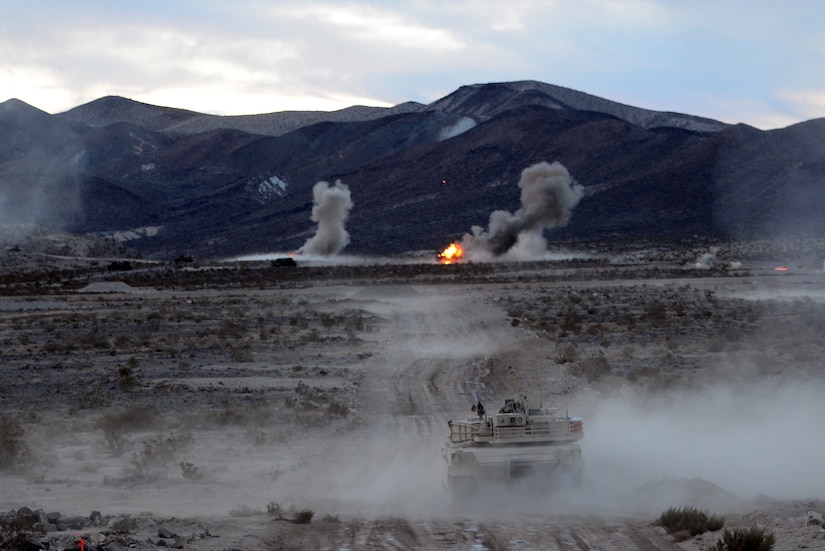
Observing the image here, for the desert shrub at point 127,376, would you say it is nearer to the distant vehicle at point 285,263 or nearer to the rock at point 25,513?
the rock at point 25,513

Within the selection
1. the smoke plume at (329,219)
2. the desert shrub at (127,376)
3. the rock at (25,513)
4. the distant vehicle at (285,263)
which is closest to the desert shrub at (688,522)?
the rock at (25,513)

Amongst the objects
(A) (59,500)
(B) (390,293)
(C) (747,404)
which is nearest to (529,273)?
(B) (390,293)

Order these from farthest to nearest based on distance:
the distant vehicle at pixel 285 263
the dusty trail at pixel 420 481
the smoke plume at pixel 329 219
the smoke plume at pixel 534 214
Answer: the smoke plume at pixel 329 219, the distant vehicle at pixel 285 263, the smoke plume at pixel 534 214, the dusty trail at pixel 420 481

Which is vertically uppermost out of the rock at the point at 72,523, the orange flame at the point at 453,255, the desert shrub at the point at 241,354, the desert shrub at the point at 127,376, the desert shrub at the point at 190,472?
the orange flame at the point at 453,255

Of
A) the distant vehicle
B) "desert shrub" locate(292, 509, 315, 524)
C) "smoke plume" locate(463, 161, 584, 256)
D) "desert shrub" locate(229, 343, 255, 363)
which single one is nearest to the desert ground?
"desert shrub" locate(292, 509, 315, 524)

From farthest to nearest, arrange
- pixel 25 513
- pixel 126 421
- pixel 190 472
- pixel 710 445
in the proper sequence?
pixel 126 421 < pixel 710 445 < pixel 190 472 < pixel 25 513

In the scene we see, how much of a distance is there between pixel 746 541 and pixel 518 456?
4349mm

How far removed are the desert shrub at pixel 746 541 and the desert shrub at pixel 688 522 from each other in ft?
3.83

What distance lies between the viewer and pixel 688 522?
40.2 feet

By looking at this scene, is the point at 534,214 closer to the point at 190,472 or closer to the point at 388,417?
the point at 388,417

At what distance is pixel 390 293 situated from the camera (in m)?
61.2

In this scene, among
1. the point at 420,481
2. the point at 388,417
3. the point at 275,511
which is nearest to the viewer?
the point at 275,511

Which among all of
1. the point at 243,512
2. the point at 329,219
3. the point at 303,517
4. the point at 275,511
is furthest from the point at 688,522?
the point at 329,219

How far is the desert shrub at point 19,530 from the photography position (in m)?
11.0
